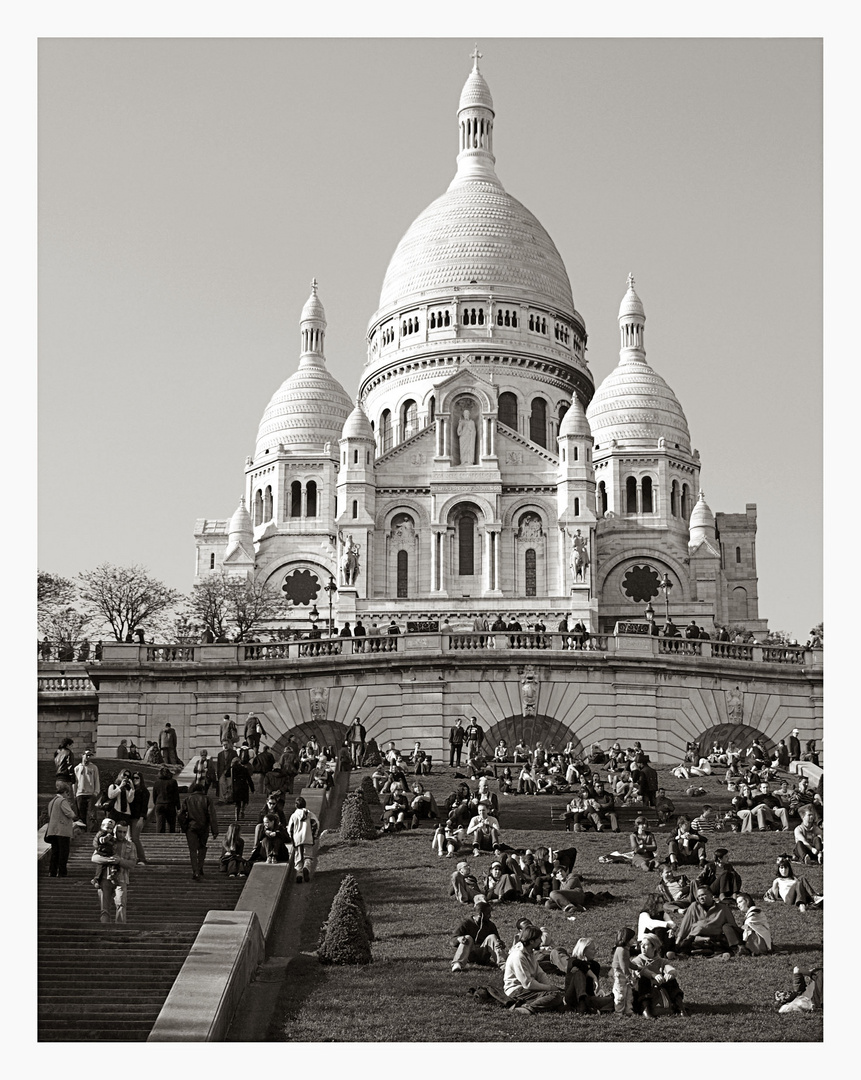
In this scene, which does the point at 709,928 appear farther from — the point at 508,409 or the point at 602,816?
the point at 508,409

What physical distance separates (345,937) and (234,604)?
2472 inches

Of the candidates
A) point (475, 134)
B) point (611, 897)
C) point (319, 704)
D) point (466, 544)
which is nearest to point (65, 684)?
point (319, 704)

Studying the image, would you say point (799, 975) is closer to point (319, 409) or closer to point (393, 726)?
point (393, 726)

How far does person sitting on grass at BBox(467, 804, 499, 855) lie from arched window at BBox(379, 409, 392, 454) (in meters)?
75.2

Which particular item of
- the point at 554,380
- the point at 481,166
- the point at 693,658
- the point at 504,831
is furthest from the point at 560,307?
the point at 504,831

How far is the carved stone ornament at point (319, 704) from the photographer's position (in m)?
44.0

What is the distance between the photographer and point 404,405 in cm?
10644

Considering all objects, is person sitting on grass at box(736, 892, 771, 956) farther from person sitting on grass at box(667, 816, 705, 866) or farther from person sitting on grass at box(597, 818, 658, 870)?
person sitting on grass at box(597, 818, 658, 870)

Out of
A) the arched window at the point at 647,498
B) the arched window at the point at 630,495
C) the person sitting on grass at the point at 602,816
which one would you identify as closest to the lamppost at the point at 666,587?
the arched window at the point at 647,498

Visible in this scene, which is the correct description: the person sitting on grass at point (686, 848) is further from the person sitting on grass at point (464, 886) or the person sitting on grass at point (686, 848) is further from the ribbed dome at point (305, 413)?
the ribbed dome at point (305, 413)

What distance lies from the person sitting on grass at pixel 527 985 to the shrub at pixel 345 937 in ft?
6.80

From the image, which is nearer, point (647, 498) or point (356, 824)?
point (356, 824)

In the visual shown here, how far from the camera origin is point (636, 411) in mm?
103688

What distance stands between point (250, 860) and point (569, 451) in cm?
6590
